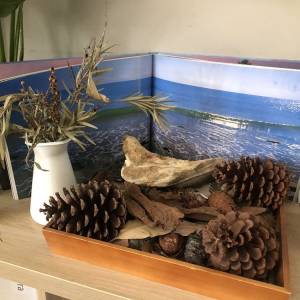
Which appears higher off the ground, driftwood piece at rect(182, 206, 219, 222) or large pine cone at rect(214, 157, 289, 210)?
large pine cone at rect(214, 157, 289, 210)

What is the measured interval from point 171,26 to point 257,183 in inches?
15.5

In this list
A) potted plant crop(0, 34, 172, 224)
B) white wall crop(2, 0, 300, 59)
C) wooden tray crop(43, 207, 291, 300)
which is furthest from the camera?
white wall crop(2, 0, 300, 59)

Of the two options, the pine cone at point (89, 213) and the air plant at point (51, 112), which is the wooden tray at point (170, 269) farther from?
the air plant at point (51, 112)

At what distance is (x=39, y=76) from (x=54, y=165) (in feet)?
0.54

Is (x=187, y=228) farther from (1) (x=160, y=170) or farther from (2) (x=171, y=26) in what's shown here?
(2) (x=171, y=26)

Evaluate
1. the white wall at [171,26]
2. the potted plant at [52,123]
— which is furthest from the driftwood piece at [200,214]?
the white wall at [171,26]

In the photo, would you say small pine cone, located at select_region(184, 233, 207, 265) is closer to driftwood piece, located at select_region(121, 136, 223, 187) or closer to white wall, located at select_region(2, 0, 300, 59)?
driftwood piece, located at select_region(121, 136, 223, 187)

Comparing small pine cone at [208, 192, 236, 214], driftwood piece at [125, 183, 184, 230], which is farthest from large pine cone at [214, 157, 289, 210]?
driftwood piece at [125, 183, 184, 230]

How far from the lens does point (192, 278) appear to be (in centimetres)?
44

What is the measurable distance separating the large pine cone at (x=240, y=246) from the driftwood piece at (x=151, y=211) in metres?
0.07

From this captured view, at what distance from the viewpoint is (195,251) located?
0.46 metres

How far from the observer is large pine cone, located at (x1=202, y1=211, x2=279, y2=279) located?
0.42 metres

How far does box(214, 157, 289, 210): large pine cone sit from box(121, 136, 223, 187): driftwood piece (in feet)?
0.16

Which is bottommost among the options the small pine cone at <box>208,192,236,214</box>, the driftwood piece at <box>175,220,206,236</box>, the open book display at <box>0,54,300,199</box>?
the driftwood piece at <box>175,220,206,236</box>
